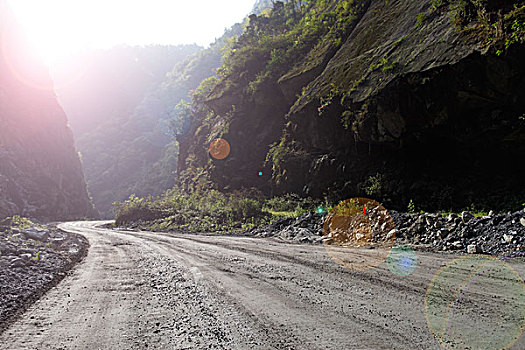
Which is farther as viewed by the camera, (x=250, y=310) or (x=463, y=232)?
(x=463, y=232)

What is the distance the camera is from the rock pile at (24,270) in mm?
4203

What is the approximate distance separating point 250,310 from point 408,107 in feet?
37.0

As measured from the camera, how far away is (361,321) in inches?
122

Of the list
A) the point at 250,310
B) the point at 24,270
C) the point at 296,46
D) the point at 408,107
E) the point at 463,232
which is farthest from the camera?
the point at 296,46

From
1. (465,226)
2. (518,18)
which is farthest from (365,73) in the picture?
(465,226)

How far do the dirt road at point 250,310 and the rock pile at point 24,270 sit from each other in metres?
0.26

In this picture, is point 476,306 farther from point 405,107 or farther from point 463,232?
point 405,107

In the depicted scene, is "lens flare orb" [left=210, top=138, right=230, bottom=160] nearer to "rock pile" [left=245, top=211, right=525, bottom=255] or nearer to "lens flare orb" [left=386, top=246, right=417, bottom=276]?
"rock pile" [left=245, top=211, right=525, bottom=255]

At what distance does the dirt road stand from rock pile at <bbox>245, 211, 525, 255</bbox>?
1037mm

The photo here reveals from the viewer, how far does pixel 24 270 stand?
580cm

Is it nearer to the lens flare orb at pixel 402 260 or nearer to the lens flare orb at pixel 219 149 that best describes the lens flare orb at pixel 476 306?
the lens flare orb at pixel 402 260

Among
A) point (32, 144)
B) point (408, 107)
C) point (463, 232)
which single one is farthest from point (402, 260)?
point (32, 144)

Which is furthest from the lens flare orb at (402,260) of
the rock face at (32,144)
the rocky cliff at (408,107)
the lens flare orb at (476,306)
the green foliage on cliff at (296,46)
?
the rock face at (32,144)

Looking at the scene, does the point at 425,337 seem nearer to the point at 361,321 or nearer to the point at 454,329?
the point at 454,329
